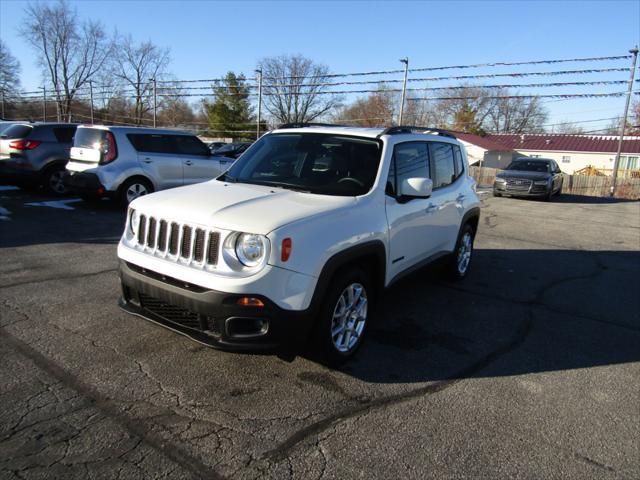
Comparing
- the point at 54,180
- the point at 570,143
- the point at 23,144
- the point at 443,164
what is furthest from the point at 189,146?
the point at 570,143

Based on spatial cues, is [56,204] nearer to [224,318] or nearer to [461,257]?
[461,257]

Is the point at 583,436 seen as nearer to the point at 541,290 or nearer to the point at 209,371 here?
the point at 209,371

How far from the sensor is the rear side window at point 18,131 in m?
10.7

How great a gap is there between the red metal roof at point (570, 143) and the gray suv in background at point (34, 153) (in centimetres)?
5412

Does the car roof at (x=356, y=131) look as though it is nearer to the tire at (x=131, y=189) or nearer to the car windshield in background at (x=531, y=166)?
the tire at (x=131, y=189)

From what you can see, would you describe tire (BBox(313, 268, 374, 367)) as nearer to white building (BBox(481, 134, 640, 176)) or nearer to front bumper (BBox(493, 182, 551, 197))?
front bumper (BBox(493, 182, 551, 197))

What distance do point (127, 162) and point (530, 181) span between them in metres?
14.7

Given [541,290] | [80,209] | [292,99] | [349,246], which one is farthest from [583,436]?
[292,99]

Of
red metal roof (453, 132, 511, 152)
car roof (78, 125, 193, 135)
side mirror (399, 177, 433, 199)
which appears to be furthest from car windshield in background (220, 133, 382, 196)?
red metal roof (453, 132, 511, 152)

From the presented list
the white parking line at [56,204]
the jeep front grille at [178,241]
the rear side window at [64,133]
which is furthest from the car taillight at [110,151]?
the jeep front grille at [178,241]

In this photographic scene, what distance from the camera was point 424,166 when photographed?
16.5ft

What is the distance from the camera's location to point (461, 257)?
634 centimetres

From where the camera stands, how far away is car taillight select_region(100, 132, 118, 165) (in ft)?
30.6

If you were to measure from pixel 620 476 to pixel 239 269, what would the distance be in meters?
2.50
